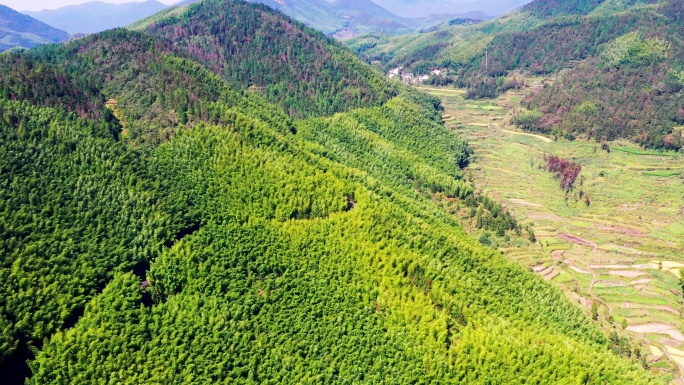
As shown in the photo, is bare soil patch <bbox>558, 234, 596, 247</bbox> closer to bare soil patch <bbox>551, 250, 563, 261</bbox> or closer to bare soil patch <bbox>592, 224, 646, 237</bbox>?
bare soil patch <bbox>551, 250, 563, 261</bbox>

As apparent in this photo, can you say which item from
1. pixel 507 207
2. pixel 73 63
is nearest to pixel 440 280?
pixel 507 207

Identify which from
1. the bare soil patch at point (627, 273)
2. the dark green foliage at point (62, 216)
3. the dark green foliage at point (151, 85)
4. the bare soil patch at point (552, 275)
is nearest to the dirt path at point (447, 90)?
the dark green foliage at point (151, 85)

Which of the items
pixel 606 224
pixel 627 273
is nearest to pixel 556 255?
pixel 627 273

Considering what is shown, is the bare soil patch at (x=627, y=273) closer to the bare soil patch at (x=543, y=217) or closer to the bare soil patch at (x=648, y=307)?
the bare soil patch at (x=648, y=307)

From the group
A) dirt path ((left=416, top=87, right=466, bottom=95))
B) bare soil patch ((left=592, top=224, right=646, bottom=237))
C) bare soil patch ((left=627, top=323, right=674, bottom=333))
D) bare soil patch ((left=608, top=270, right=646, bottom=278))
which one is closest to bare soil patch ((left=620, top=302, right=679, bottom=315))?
bare soil patch ((left=627, top=323, right=674, bottom=333))

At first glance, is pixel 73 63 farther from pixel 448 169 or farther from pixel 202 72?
pixel 448 169

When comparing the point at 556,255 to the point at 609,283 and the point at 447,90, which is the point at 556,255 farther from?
the point at 447,90
